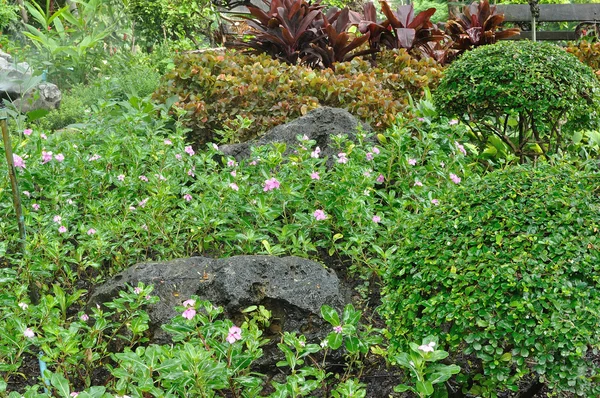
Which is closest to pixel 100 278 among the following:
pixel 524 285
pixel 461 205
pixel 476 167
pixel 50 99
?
pixel 461 205

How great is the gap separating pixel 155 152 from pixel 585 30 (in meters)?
8.21

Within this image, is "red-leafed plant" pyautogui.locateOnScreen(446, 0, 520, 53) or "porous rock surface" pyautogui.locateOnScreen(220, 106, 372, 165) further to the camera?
"red-leafed plant" pyautogui.locateOnScreen(446, 0, 520, 53)

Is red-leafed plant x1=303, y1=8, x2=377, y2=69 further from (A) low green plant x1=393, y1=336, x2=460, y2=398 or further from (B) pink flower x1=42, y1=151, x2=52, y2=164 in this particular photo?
(A) low green plant x1=393, y1=336, x2=460, y2=398

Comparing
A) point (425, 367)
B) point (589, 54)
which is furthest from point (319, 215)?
point (589, 54)

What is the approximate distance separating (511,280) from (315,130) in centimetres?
273

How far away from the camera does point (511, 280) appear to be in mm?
2350

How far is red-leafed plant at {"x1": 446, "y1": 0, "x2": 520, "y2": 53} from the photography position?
7.95 metres

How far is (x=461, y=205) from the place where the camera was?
2715mm

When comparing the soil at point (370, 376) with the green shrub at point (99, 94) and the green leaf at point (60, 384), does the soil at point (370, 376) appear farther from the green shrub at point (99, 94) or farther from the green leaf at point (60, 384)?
the green shrub at point (99, 94)

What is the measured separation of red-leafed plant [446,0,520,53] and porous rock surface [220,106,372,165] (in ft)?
11.3

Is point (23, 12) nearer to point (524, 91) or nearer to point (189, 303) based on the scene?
point (524, 91)

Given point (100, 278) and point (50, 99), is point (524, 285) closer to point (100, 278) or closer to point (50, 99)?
point (100, 278)

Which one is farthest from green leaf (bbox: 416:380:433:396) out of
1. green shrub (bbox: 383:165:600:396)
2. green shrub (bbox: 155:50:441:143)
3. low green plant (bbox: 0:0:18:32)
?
low green plant (bbox: 0:0:18:32)

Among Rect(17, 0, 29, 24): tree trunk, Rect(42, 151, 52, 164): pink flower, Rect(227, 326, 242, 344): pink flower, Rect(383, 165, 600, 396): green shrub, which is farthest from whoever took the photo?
Rect(17, 0, 29, 24): tree trunk
